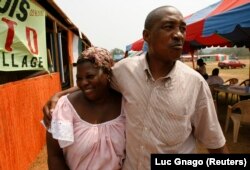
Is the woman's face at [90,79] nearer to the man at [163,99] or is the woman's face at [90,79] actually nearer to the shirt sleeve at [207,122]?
the man at [163,99]

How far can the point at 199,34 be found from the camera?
6.39 m

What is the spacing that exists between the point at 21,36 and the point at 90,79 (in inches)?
123

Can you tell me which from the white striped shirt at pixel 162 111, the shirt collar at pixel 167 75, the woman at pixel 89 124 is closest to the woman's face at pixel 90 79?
the woman at pixel 89 124

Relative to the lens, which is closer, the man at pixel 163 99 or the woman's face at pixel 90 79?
the man at pixel 163 99

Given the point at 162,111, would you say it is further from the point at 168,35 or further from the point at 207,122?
the point at 168,35

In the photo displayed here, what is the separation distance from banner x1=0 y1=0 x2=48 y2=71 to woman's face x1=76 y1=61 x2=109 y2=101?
2.49 m

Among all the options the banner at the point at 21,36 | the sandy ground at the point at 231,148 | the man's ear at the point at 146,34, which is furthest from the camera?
the sandy ground at the point at 231,148

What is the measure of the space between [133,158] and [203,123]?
0.43 metres

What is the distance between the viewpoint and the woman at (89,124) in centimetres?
167

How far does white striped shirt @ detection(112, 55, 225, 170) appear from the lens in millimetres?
1604

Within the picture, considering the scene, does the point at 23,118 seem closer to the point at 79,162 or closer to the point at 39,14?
the point at 39,14

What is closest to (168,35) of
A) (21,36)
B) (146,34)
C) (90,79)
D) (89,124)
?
(146,34)

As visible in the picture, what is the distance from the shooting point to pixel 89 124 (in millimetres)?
1719

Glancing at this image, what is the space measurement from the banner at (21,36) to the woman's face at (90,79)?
2492 millimetres
